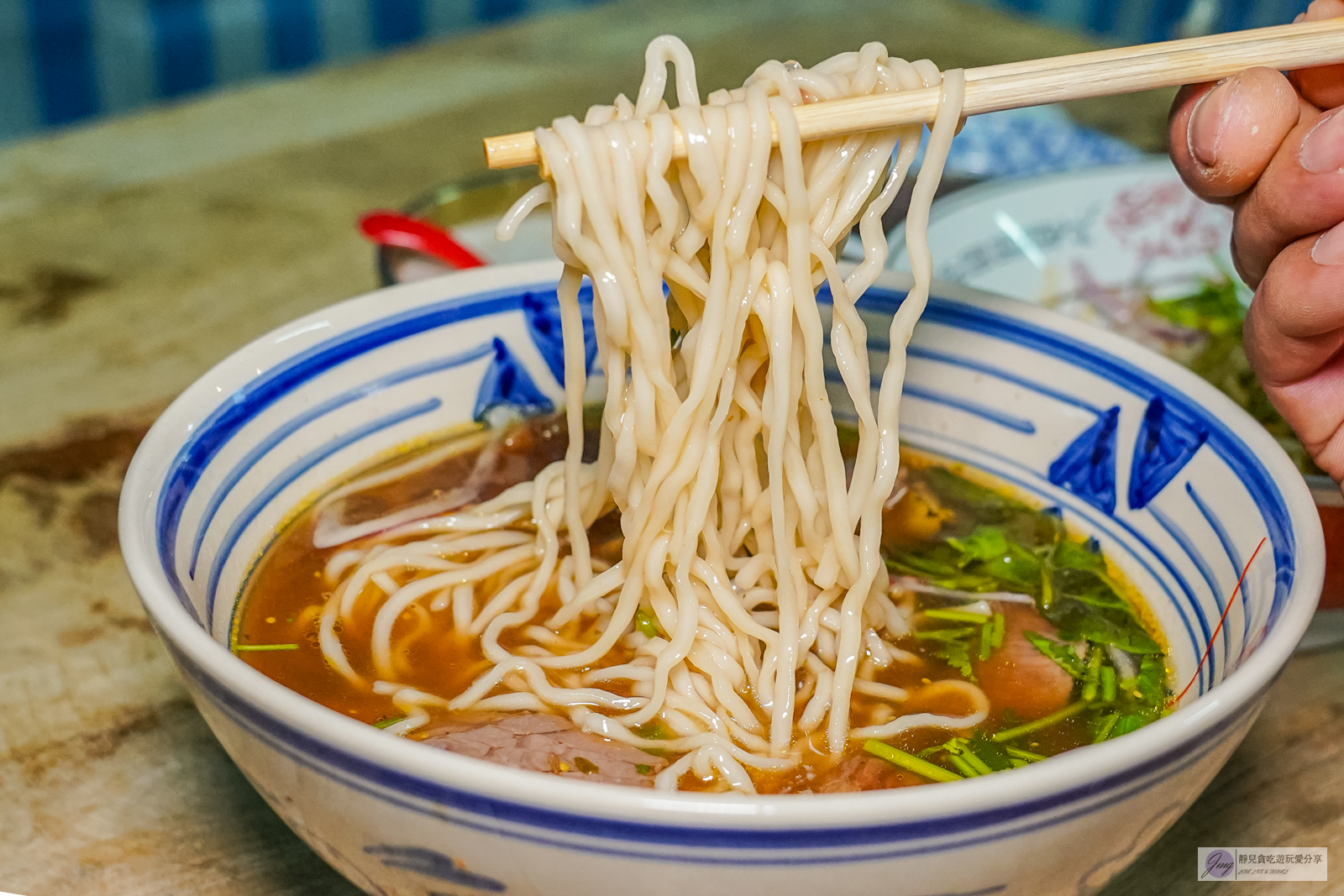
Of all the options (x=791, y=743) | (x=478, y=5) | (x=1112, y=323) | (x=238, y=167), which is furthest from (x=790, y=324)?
(x=478, y=5)

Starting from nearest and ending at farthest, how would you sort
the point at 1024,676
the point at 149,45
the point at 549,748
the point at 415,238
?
the point at 549,748
the point at 1024,676
the point at 415,238
the point at 149,45

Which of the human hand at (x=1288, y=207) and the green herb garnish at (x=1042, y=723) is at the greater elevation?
the human hand at (x=1288, y=207)

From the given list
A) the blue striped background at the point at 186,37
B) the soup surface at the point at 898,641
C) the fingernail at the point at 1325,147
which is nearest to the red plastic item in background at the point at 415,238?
the soup surface at the point at 898,641

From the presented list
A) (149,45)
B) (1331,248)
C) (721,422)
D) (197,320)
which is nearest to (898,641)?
(721,422)

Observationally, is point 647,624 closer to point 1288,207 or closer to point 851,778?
point 851,778

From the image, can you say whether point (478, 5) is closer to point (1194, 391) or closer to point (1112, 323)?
point (1112, 323)

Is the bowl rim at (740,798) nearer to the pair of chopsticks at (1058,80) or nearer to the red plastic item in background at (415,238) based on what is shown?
the pair of chopsticks at (1058,80)
